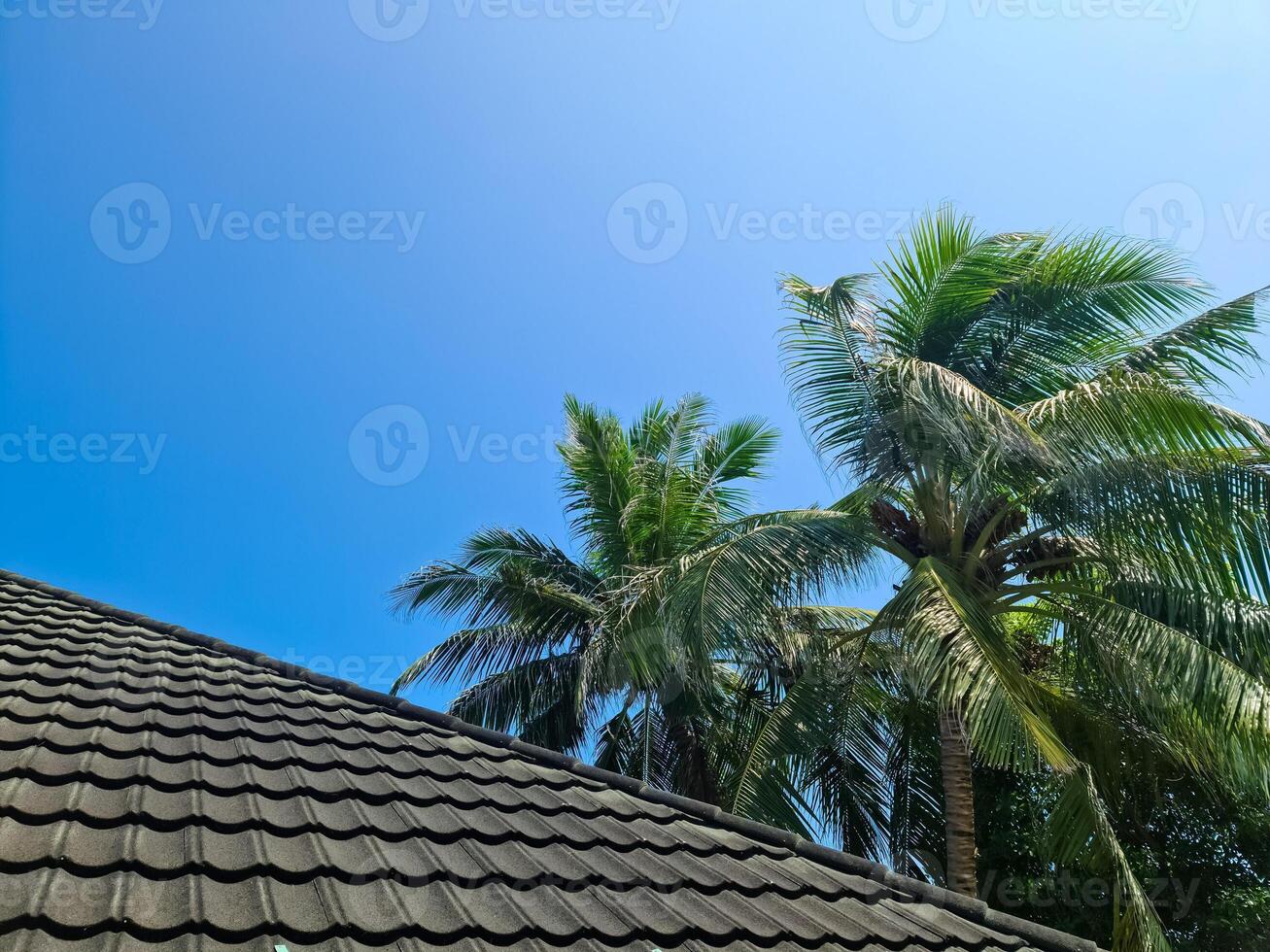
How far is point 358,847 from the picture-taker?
3082mm

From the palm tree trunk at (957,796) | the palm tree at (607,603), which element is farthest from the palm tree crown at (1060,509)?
the palm tree at (607,603)

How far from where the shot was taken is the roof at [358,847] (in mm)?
2572

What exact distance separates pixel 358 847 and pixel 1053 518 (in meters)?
8.70

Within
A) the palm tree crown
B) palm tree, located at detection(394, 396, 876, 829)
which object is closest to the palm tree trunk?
the palm tree crown

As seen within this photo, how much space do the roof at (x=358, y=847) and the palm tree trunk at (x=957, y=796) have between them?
670cm

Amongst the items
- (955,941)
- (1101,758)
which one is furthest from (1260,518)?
(955,941)

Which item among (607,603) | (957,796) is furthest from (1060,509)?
(607,603)

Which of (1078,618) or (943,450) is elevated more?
(943,450)

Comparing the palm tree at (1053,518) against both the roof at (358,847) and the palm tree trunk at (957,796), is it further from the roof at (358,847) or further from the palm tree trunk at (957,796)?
the roof at (358,847)

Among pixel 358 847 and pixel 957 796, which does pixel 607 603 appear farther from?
pixel 358 847

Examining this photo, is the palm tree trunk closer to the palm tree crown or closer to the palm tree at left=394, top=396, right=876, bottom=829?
the palm tree crown

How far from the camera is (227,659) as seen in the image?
5516 mm

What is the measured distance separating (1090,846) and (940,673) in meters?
1.97

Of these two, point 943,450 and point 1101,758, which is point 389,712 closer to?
point 943,450
